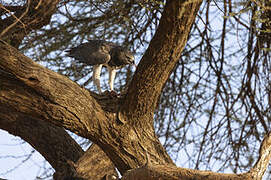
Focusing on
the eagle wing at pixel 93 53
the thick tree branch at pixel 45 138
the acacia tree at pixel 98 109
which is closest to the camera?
A: the acacia tree at pixel 98 109

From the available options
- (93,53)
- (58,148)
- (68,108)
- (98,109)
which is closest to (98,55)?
(93,53)

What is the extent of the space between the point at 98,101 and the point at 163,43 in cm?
63

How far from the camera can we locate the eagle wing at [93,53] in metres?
3.33

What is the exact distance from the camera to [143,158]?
3.02 metres

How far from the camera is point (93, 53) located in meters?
3.31

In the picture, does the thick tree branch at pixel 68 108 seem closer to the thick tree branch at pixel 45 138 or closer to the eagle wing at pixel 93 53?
the eagle wing at pixel 93 53

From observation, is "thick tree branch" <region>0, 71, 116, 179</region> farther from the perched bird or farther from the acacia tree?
the perched bird

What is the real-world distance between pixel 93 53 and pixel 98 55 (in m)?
0.04

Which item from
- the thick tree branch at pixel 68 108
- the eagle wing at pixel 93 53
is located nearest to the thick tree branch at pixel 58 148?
the thick tree branch at pixel 68 108

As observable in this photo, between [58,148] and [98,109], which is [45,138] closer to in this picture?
[58,148]

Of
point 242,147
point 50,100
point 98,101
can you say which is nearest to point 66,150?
point 98,101

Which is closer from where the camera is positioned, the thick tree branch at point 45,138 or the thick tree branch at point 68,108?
the thick tree branch at point 68,108

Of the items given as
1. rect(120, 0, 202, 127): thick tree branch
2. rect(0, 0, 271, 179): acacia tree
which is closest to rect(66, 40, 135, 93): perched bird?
rect(0, 0, 271, 179): acacia tree

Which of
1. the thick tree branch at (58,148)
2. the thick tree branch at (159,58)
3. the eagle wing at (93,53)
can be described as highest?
the eagle wing at (93,53)
